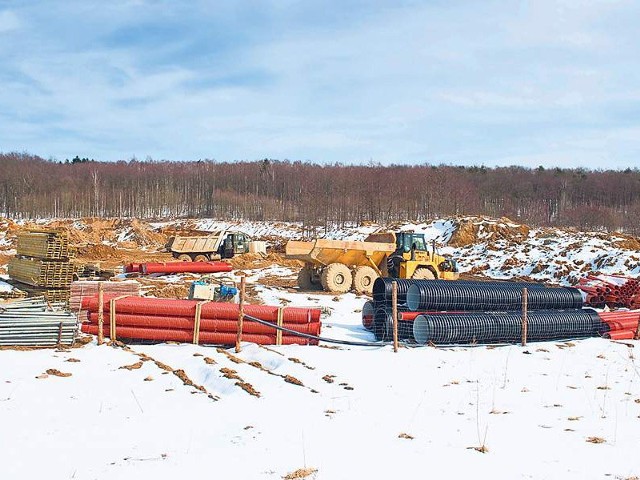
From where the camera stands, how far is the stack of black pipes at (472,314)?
42.0 ft

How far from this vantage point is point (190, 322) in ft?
40.6

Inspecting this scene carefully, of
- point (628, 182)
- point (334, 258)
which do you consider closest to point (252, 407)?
point (334, 258)

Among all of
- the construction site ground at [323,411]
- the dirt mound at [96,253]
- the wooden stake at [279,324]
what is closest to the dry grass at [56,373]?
the construction site ground at [323,411]

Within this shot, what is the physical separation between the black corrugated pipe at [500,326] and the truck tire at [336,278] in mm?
7411

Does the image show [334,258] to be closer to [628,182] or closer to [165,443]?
[165,443]

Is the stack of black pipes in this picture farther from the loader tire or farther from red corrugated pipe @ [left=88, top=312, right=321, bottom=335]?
the loader tire

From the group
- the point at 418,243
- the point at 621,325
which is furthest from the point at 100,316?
the point at 418,243

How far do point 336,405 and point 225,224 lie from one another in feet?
186

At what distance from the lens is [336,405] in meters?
8.06

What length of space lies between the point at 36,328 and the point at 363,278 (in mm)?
11650

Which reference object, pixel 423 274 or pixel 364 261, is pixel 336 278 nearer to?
pixel 364 261

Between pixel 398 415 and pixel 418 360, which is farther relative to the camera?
pixel 418 360

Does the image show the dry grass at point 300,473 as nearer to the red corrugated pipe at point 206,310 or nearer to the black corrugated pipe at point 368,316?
the red corrugated pipe at point 206,310

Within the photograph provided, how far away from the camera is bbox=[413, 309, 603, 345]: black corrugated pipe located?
41.5 feet
